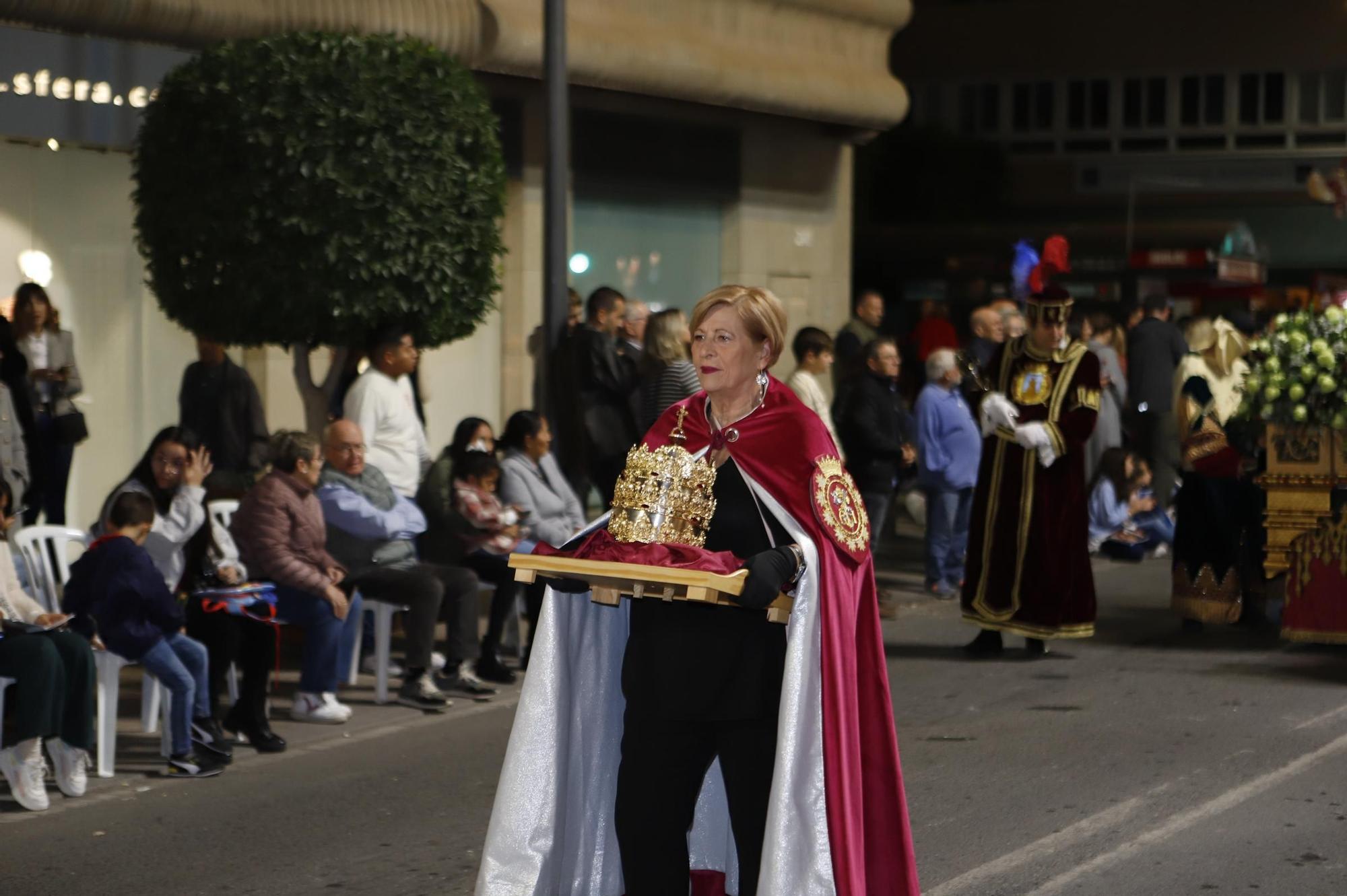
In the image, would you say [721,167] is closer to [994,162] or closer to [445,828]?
[445,828]

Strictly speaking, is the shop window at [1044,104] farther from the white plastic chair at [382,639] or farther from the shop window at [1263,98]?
the white plastic chair at [382,639]

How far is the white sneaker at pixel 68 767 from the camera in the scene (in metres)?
7.81

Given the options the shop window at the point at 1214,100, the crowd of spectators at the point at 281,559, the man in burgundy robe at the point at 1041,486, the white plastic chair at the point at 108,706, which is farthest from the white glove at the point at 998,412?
the shop window at the point at 1214,100

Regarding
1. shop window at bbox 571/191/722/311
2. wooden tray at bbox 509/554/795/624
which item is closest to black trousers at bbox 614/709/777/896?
wooden tray at bbox 509/554/795/624

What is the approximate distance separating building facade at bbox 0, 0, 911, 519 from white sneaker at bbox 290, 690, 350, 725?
13.7ft

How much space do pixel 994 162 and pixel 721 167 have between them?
25.8 metres

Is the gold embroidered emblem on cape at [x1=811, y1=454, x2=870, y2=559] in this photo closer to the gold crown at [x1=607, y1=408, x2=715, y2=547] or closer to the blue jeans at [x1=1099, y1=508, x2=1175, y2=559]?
the gold crown at [x1=607, y1=408, x2=715, y2=547]

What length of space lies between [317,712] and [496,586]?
4.57 feet

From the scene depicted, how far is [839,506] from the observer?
504 centimetres

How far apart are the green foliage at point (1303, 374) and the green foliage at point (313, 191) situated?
4438 mm

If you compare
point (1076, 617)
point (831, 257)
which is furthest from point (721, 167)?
point (1076, 617)

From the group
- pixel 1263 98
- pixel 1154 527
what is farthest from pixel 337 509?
pixel 1263 98

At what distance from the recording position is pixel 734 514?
502 cm

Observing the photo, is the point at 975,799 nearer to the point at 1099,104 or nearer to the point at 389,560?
the point at 389,560
